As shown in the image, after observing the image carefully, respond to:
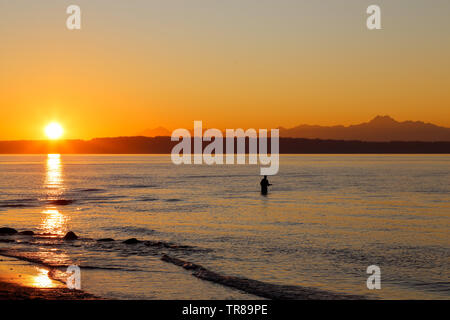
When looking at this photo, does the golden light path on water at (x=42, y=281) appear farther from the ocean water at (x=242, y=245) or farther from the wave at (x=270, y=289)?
the wave at (x=270, y=289)

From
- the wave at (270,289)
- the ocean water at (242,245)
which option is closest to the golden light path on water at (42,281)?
the ocean water at (242,245)

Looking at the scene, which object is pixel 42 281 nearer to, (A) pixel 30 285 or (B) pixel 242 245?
(A) pixel 30 285

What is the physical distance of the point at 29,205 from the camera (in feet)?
184

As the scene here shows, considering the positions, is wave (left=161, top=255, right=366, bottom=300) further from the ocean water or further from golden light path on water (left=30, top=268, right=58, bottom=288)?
golden light path on water (left=30, top=268, right=58, bottom=288)

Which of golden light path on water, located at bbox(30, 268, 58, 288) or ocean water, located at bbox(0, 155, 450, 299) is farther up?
golden light path on water, located at bbox(30, 268, 58, 288)

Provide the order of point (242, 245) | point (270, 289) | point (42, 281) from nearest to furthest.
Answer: point (42, 281) → point (270, 289) → point (242, 245)

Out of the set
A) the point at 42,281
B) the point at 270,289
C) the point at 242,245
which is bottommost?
the point at 242,245

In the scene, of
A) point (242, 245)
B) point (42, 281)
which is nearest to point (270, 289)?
point (42, 281)

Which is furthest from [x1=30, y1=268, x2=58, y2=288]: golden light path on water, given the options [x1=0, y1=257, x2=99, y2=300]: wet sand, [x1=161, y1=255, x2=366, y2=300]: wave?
[x1=161, y1=255, x2=366, y2=300]: wave

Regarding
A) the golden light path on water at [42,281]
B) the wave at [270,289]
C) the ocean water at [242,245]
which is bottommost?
the ocean water at [242,245]

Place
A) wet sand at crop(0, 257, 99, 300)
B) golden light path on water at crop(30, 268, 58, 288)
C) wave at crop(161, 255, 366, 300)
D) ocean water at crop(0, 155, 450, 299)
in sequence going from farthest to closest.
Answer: ocean water at crop(0, 155, 450, 299) → wave at crop(161, 255, 366, 300) → golden light path on water at crop(30, 268, 58, 288) → wet sand at crop(0, 257, 99, 300)

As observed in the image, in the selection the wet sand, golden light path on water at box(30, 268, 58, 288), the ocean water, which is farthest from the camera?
the ocean water
